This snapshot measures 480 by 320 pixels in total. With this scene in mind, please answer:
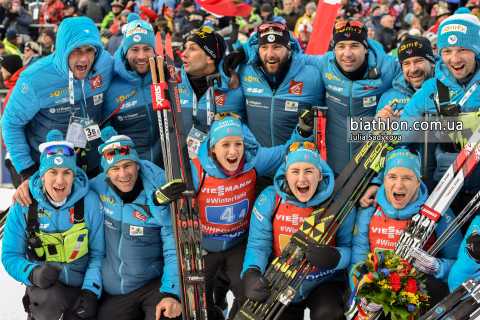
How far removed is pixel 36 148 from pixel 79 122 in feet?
1.50

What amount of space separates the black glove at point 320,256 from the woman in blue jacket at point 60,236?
1.56 metres

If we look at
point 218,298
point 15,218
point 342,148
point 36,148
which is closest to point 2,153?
point 36,148

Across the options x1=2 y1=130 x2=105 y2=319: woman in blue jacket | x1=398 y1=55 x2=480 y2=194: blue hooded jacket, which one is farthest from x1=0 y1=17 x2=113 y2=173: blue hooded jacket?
x1=398 y1=55 x2=480 y2=194: blue hooded jacket

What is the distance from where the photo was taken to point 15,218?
325cm

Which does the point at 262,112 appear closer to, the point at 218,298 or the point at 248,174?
the point at 248,174

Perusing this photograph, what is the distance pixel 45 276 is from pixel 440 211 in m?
2.64

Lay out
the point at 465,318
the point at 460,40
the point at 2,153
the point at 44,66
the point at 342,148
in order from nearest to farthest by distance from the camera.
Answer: the point at 465,318, the point at 460,40, the point at 44,66, the point at 342,148, the point at 2,153

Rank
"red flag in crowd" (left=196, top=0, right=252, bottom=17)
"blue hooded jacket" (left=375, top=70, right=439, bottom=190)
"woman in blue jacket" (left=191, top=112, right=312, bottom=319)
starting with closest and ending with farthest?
"woman in blue jacket" (left=191, top=112, right=312, bottom=319) → "blue hooded jacket" (left=375, top=70, right=439, bottom=190) → "red flag in crowd" (left=196, top=0, right=252, bottom=17)

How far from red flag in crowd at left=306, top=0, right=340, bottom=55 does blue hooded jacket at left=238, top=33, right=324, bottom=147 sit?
1.22m

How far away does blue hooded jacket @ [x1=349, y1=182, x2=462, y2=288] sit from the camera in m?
2.86

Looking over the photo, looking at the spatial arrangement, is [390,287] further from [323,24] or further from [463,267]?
[323,24]

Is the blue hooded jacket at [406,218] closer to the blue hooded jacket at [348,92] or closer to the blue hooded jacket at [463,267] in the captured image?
the blue hooded jacket at [463,267]

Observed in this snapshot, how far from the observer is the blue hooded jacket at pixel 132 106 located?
379 cm

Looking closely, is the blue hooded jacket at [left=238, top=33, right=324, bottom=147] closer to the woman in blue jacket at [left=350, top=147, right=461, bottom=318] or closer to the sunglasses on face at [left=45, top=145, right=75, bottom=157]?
the woman in blue jacket at [left=350, top=147, right=461, bottom=318]
